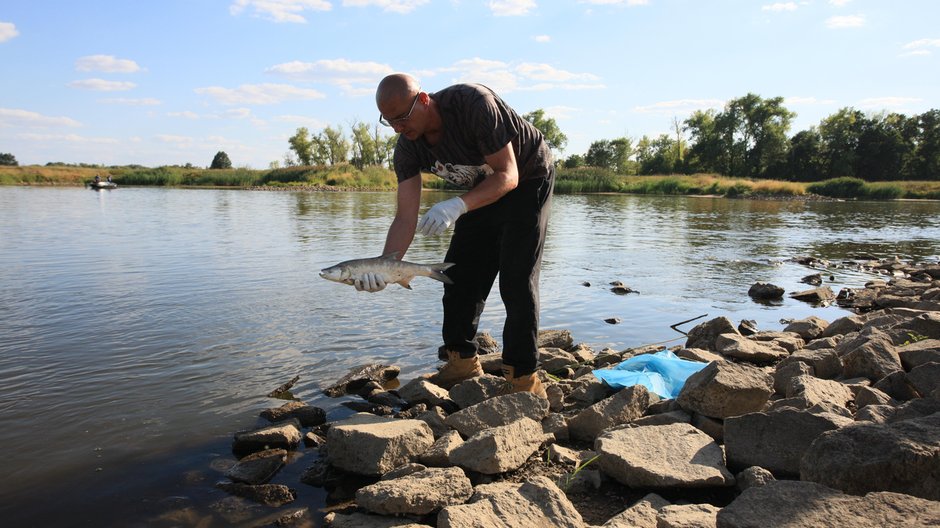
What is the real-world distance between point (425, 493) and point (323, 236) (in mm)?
15082

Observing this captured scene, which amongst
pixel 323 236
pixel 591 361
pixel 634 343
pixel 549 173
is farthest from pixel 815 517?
pixel 323 236

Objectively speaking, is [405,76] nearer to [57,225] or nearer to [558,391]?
[558,391]

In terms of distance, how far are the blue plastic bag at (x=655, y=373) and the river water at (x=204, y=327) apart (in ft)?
5.45

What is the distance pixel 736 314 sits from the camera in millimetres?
8766

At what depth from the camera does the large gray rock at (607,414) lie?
4074mm

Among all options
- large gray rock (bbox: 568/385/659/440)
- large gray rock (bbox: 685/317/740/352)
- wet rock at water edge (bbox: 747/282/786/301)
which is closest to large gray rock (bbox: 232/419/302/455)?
large gray rock (bbox: 568/385/659/440)

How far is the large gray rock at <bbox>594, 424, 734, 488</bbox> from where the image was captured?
3.11m

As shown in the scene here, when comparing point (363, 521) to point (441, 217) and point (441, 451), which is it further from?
point (441, 217)

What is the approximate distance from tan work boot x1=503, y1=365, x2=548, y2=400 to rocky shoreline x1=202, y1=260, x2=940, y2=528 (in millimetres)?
176

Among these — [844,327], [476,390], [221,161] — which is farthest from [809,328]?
[221,161]

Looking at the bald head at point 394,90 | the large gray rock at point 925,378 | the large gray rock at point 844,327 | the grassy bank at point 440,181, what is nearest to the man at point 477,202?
the bald head at point 394,90

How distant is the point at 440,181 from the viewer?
66375 mm

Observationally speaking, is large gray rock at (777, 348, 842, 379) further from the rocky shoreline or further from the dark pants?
the dark pants

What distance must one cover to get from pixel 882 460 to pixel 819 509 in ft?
1.41
